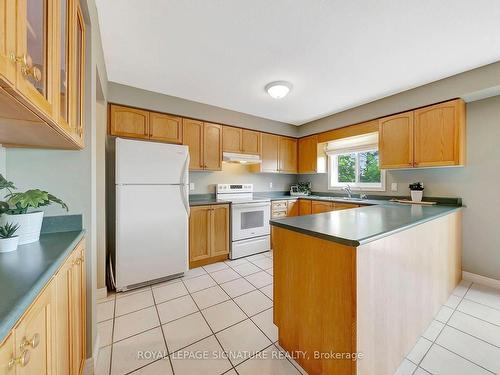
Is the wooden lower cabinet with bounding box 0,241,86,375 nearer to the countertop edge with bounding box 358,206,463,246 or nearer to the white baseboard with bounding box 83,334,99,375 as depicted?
the white baseboard with bounding box 83,334,99,375

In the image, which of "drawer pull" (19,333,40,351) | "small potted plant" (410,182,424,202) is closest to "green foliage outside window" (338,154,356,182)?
"small potted plant" (410,182,424,202)

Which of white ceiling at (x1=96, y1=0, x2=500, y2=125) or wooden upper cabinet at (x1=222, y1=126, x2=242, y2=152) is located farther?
wooden upper cabinet at (x1=222, y1=126, x2=242, y2=152)

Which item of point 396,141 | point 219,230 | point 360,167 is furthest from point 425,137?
point 219,230

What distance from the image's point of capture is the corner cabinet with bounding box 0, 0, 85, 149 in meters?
0.58

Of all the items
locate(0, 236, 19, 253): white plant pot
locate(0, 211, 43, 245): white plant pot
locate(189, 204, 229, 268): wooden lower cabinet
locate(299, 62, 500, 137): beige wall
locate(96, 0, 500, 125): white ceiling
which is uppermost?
locate(96, 0, 500, 125): white ceiling

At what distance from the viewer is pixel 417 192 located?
278 centimetres

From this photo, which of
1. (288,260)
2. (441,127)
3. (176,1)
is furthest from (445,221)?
(176,1)

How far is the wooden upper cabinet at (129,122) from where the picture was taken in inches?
99.8

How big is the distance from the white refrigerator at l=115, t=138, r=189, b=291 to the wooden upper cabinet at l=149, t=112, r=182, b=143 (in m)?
0.41

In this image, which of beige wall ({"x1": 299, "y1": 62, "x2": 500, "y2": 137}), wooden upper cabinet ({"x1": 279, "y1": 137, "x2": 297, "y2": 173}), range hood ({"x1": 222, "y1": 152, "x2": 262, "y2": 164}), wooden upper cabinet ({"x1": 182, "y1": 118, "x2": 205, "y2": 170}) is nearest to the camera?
beige wall ({"x1": 299, "y1": 62, "x2": 500, "y2": 137})

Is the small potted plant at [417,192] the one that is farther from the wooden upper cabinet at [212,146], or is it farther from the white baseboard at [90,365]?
the white baseboard at [90,365]

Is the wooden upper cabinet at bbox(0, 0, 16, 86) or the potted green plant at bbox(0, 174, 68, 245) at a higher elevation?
the wooden upper cabinet at bbox(0, 0, 16, 86)

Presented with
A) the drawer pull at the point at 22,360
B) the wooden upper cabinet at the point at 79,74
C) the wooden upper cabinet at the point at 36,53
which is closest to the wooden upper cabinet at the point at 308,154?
the wooden upper cabinet at the point at 79,74

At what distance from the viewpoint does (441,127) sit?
2461 mm
